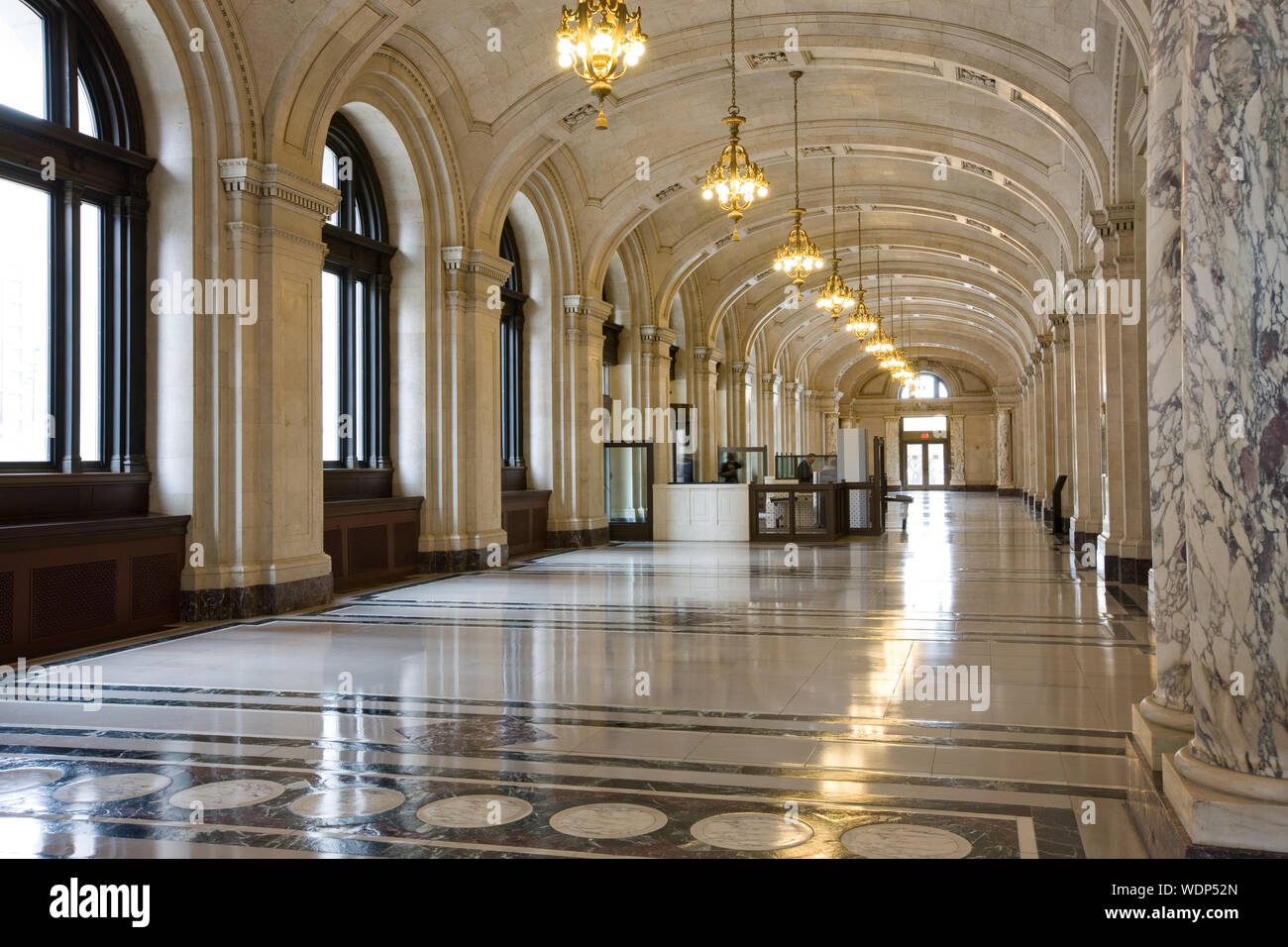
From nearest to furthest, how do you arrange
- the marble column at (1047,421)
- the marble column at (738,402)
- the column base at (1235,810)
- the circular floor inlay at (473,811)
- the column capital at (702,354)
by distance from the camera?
the column base at (1235,810) < the circular floor inlay at (473,811) < the marble column at (1047,421) < the column capital at (702,354) < the marble column at (738,402)

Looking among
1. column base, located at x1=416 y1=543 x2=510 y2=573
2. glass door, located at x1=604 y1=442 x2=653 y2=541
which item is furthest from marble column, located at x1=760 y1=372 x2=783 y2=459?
column base, located at x1=416 y1=543 x2=510 y2=573

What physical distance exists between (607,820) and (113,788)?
2025mm

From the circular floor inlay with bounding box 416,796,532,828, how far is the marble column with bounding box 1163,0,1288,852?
7.11 feet

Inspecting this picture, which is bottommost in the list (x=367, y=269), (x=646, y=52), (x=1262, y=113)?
(x=1262, y=113)

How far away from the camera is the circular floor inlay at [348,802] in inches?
149

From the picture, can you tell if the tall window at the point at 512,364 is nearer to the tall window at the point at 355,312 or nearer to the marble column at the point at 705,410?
the tall window at the point at 355,312

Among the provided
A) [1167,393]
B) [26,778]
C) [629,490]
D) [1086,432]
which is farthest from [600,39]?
[629,490]

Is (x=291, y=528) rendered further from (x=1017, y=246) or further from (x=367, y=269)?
(x=1017, y=246)

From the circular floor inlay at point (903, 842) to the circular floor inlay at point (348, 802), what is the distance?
1666 millimetres

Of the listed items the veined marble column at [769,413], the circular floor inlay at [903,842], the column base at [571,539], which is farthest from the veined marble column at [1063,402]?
the circular floor inlay at [903,842]
